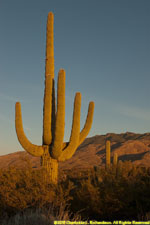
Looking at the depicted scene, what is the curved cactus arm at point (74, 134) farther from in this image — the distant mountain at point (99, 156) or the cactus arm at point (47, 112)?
the distant mountain at point (99, 156)

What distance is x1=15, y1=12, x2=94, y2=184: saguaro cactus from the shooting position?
39.7 ft

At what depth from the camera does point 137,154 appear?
62188mm

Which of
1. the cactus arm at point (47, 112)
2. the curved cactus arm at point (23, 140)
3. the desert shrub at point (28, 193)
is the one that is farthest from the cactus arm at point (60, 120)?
the desert shrub at point (28, 193)

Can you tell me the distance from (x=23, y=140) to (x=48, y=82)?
2.99 meters

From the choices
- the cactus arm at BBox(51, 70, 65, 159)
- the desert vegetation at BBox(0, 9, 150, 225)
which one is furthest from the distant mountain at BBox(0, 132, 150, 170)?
the desert vegetation at BBox(0, 9, 150, 225)

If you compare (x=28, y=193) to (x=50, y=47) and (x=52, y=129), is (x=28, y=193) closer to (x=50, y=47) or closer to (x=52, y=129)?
(x=52, y=129)

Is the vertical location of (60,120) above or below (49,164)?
above

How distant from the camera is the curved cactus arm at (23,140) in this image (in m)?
12.4

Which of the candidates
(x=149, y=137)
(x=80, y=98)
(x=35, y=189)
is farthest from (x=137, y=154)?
(x=35, y=189)

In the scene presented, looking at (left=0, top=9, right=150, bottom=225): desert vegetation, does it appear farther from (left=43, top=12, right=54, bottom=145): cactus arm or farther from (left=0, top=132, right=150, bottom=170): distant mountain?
(left=0, top=132, right=150, bottom=170): distant mountain

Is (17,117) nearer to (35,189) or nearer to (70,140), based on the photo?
(70,140)

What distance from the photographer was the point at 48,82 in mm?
13219

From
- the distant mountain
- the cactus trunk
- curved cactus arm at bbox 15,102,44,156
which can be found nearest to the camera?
the cactus trunk

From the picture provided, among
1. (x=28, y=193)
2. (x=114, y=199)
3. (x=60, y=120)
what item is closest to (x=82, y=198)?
(x=114, y=199)
